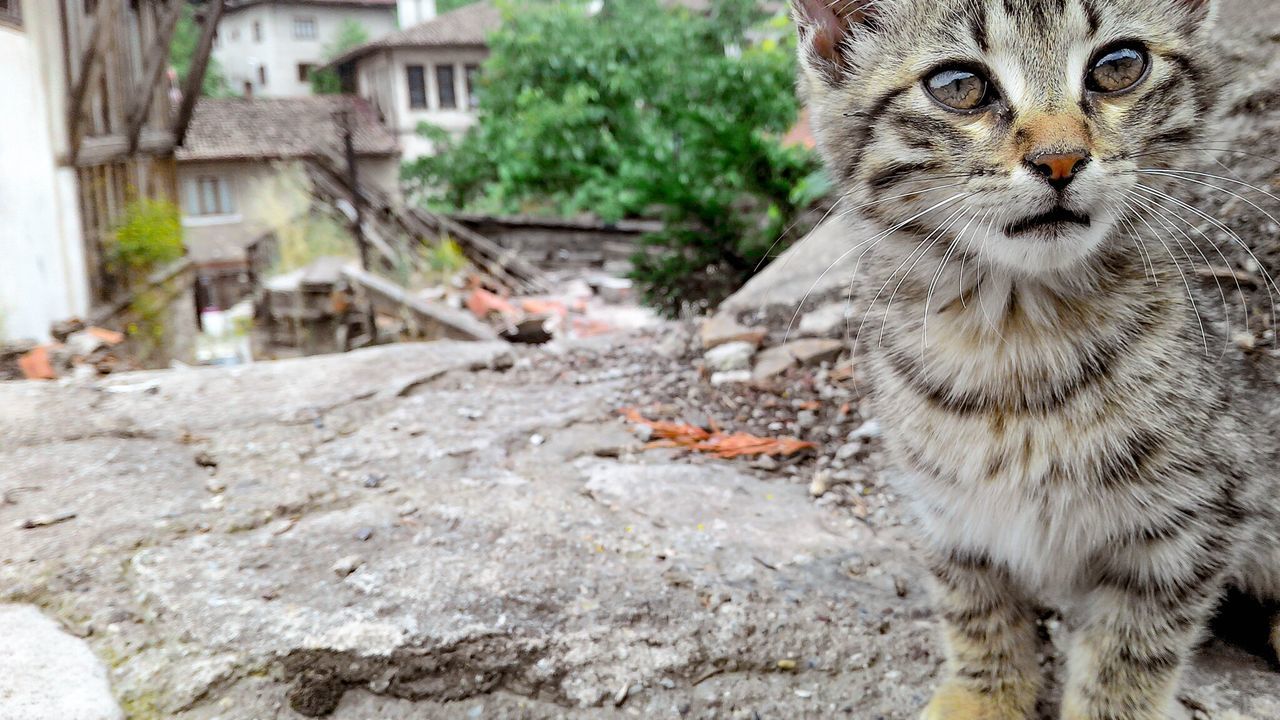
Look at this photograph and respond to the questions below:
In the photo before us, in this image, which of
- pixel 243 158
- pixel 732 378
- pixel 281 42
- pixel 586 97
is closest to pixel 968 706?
pixel 732 378

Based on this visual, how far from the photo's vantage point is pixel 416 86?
675 inches

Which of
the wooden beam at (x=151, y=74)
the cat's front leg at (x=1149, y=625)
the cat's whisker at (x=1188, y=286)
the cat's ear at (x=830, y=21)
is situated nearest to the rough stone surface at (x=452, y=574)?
the cat's front leg at (x=1149, y=625)

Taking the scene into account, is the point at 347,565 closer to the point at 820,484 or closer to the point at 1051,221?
the point at 820,484

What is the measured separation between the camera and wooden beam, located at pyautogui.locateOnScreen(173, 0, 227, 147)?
7.84 metres

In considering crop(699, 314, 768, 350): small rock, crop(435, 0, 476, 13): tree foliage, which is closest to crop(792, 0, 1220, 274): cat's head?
crop(699, 314, 768, 350): small rock

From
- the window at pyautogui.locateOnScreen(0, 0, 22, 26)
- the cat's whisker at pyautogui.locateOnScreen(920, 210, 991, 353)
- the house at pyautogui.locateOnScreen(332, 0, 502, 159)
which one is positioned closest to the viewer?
the cat's whisker at pyautogui.locateOnScreen(920, 210, 991, 353)

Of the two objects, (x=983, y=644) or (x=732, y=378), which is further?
(x=732, y=378)

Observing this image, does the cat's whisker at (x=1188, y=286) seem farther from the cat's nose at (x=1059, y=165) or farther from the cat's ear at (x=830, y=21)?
the cat's ear at (x=830, y=21)

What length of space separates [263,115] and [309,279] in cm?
779

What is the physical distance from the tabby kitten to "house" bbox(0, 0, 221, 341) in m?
→ 5.55

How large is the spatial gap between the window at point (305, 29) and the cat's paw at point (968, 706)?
18.0m

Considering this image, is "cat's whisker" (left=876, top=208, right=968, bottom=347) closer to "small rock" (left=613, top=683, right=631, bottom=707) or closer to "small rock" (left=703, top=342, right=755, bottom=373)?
"small rock" (left=613, top=683, right=631, bottom=707)

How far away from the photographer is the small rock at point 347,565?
2.09m

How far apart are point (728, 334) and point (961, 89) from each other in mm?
2249
